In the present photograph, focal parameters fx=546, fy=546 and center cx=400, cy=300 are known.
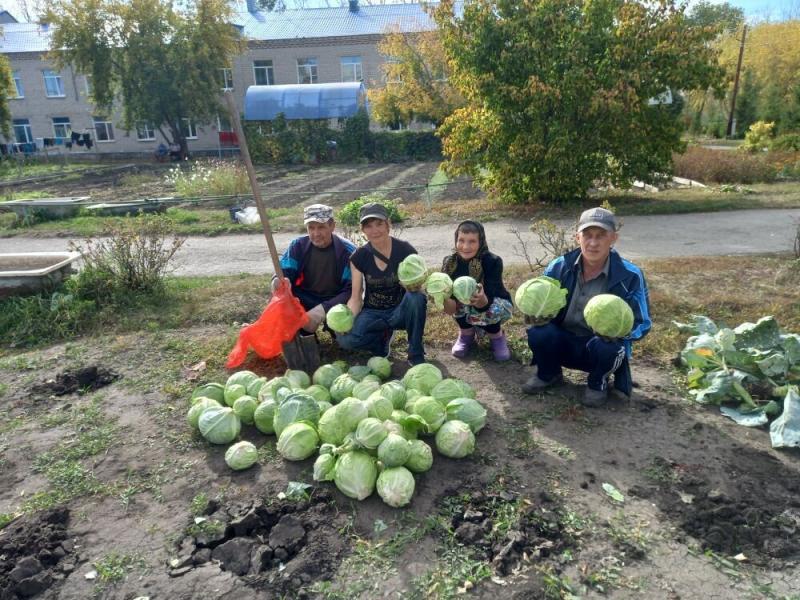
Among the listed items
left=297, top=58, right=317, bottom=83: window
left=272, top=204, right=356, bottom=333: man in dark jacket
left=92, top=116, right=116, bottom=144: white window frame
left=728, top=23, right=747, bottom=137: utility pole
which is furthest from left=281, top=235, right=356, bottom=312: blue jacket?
left=92, top=116, right=116, bottom=144: white window frame

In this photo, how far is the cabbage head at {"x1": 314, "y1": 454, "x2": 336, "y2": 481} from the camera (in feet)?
11.0

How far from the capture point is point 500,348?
5.11 m

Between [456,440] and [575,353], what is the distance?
4.33 ft

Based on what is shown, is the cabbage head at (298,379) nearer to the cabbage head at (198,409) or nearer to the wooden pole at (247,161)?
the cabbage head at (198,409)

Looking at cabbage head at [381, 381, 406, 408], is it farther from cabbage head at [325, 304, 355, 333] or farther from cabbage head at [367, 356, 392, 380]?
cabbage head at [325, 304, 355, 333]

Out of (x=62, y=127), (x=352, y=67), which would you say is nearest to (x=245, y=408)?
(x=352, y=67)

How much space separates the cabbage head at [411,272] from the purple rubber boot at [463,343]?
3.13 ft

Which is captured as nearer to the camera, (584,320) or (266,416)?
(266,416)

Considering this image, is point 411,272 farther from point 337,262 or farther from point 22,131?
point 22,131

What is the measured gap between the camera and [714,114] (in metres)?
37.0

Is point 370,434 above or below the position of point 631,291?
below

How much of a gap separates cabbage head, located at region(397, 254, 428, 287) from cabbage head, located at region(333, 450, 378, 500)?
1.67 metres

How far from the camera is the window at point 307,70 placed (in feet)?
126

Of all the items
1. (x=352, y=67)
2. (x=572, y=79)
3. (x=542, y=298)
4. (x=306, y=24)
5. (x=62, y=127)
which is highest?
(x=306, y=24)
